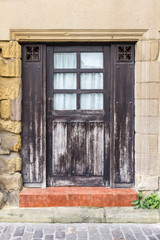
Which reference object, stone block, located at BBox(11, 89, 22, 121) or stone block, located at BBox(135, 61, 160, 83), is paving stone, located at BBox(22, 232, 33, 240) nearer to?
stone block, located at BBox(11, 89, 22, 121)

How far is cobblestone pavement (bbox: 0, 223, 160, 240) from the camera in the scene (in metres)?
3.32

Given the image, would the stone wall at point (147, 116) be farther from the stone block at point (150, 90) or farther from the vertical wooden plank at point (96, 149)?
the vertical wooden plank at point (96, 149)

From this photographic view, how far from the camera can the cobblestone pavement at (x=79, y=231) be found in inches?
131

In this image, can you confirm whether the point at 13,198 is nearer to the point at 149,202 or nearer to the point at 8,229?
the point at 8,229

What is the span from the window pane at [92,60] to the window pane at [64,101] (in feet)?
1.84

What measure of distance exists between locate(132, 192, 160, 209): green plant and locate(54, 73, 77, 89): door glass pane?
2154mm

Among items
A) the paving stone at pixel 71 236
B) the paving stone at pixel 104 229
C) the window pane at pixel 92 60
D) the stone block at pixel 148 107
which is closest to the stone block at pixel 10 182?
the paving stone at pixel 71 236

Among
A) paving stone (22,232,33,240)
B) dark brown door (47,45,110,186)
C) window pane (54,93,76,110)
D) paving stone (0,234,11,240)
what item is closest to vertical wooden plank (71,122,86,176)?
dark brown door (47,45,110,186)

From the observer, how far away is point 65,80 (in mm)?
4227

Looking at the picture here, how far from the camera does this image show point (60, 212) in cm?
382

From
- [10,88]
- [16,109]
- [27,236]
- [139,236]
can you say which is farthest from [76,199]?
[10,88]

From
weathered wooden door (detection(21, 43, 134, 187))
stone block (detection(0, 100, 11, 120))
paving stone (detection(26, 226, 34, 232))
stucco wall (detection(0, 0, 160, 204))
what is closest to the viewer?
paving stone (detection(26, 226, 34, 232))
